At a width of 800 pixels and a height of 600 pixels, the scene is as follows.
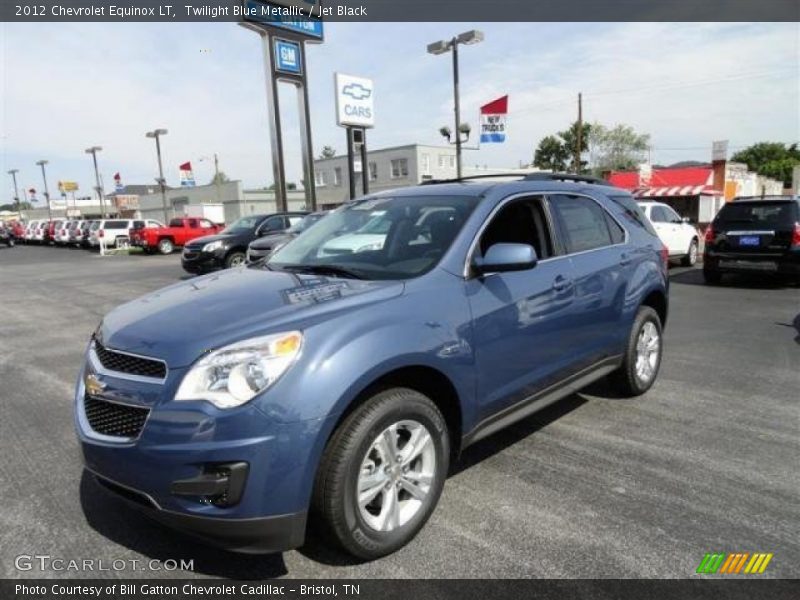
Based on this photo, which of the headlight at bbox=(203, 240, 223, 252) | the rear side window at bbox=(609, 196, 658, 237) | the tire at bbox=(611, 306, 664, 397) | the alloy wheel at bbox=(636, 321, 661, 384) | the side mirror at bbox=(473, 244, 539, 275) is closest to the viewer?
the side mirror at bbox=(473, 244, 539, 275)

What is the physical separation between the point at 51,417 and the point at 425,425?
3540 millimetres

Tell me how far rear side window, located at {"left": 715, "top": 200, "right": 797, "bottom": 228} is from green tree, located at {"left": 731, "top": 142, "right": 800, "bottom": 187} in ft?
268

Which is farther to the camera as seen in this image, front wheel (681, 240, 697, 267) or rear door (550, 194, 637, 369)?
front wheel (681, 240, 697, 267)

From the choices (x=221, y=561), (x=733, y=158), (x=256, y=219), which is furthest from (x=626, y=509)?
(x=733, y=158)

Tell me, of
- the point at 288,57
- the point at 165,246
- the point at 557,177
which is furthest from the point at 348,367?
the point at 165,246

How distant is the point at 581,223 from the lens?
4277mm

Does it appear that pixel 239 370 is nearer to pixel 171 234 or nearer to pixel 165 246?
pixel 165 246

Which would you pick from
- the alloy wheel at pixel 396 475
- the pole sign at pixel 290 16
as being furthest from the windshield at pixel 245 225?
the alloy wheel at pixel 396 475

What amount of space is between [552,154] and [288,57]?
189ft

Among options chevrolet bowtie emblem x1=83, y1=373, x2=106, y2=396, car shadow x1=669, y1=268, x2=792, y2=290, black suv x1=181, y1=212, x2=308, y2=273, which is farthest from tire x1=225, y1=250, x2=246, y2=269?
chevrolet bowtie emblem x1=83, y1=373, x2=106, y2=396

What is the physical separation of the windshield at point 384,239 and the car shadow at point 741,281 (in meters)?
9.59

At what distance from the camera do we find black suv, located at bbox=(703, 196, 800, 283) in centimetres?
1005

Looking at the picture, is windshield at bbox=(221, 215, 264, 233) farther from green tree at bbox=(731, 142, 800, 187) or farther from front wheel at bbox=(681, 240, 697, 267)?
green tree at bbox=(731, 142, 800, 187)

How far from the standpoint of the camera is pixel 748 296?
9.90 metres
